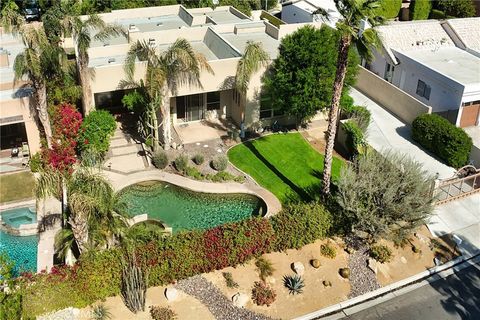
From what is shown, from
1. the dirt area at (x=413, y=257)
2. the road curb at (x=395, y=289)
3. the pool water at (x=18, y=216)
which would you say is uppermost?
the pool water at (x=18, y=216)

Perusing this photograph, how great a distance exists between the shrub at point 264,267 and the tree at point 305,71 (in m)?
11.5

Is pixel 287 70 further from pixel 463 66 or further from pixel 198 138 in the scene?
pixel 463 66

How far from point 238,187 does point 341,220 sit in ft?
22.5

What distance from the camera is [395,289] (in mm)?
22156

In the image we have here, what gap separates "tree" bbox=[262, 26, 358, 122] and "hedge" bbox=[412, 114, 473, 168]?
6.64 meters

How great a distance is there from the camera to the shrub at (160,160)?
28931mm

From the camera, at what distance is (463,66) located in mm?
35469

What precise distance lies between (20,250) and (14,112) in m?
8.55

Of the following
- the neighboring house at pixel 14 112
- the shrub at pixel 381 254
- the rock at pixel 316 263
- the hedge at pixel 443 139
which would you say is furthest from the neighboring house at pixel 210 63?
the shrub at pixel 381 254

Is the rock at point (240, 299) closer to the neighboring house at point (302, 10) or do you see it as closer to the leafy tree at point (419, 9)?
the neighboring house at point (302, 10)

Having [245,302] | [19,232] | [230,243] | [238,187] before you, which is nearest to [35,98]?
[19,232]

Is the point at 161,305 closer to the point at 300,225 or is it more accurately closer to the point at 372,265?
the point at 300,225

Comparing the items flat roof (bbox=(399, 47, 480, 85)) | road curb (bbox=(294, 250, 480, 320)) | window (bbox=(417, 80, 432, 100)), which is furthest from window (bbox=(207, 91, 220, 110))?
road curb (bbox=(294, 250, 480, 320))

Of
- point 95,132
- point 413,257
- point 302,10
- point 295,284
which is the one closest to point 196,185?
point 95,132
